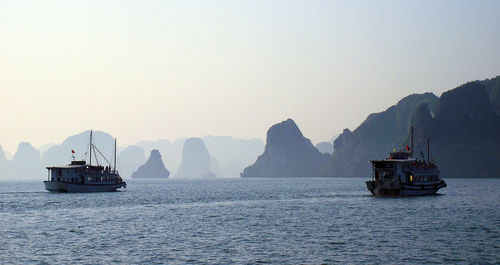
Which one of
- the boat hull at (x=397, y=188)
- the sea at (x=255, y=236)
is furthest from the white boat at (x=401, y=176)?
the sea at (x=255, y=236)

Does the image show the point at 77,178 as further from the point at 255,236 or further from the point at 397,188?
the point at 255,236

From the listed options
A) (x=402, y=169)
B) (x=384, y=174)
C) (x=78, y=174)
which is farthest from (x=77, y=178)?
(x=402, y=169)

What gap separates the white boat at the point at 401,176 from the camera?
104 meters

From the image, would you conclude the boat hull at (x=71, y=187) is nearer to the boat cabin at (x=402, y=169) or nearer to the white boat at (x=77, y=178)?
the white boat at (x=77, y=178)

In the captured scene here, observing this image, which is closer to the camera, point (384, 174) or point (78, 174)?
point (384, 174)

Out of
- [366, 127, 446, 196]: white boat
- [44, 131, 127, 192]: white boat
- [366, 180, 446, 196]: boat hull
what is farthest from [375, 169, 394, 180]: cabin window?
[44, 131, 127, 192]: white boat

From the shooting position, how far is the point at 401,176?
10562 centimetres

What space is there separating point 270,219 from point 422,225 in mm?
18322

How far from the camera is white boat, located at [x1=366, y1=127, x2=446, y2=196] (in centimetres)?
10450

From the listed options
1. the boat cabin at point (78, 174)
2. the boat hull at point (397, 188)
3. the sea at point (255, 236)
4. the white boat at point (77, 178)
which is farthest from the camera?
the boat cabin at point (78, 174)

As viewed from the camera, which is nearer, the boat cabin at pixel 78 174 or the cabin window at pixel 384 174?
the cabin window at pixel 384 174

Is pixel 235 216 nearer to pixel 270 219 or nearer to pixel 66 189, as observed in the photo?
pixel 270 219

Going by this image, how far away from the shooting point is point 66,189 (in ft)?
429

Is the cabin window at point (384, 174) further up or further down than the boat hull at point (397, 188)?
further up
